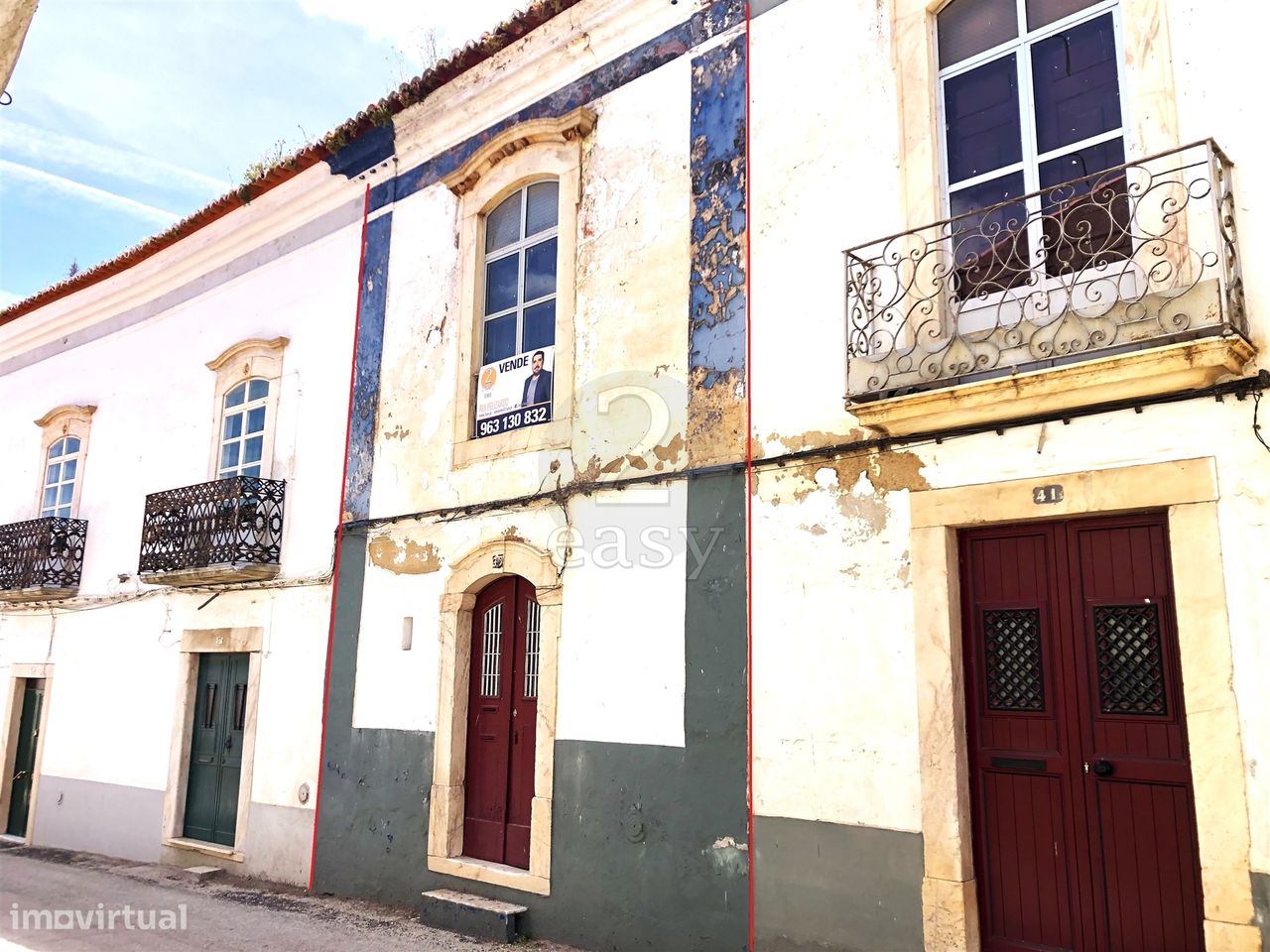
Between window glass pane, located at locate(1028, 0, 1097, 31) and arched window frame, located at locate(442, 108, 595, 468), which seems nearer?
window glass pane, located at locate(1028, 0, 1097, 31)

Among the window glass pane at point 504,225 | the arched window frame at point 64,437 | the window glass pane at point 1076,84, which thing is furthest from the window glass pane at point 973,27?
the arched window frame at point 64,437

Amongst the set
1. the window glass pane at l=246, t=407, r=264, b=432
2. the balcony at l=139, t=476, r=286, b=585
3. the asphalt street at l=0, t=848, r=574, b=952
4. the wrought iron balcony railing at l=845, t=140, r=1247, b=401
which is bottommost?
the asphalt street at l=0, t=848, r=574, b=952

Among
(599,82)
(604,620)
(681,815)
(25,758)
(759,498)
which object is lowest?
(25,758)

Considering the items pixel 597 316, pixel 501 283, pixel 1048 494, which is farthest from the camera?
pixel 501 283

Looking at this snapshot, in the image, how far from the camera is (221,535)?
9617 mm

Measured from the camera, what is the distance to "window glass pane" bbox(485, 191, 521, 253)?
856cm

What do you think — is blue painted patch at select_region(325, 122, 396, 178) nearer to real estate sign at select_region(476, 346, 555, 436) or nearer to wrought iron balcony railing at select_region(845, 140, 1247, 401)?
real estate sign at select_region(476, 346, 555, 436)

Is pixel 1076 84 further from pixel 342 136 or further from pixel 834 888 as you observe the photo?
Result: pixel 342 136

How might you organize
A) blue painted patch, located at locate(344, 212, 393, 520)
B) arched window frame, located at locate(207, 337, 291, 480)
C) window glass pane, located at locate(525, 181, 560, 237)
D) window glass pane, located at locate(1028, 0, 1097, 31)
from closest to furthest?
window glass pane, located at locate(1028, 0, 1097, 31)
window glass pane, located at locate(525, 181, 560, 237)
blue painted patch, located at locate(344, 212, 393, 520)
arched window frame, located at locate(207, 337, 291, 480)

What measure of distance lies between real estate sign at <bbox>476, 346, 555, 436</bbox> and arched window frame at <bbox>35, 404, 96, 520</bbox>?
700 centimetres

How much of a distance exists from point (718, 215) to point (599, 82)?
1865 millimetres

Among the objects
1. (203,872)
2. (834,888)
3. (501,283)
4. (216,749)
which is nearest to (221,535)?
(216,749)

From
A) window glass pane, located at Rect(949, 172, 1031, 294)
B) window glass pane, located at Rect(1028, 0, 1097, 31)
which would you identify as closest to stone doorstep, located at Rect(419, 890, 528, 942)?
window glass pane, located at Rect(949, 172, 1031, 294)

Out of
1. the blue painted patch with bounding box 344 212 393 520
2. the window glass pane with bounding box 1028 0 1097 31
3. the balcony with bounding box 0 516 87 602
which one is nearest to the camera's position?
the window glass pane with bounding box 1028 0 1097 31
